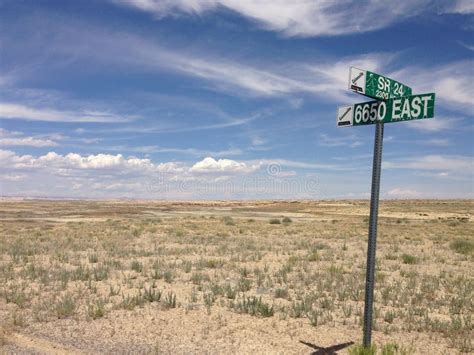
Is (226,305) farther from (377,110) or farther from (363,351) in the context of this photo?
(377,110)

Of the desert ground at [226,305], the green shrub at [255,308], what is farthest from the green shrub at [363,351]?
the green shrub at [255,308]

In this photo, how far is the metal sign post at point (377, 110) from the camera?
5.30 m

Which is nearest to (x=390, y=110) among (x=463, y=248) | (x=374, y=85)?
(x=374, y=85)

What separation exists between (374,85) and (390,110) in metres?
0.38

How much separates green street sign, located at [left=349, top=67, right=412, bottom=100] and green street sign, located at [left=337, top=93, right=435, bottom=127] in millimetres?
151

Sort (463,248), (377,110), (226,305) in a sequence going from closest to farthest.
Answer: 1. (377,110)
2. (226,305)
3. (463,248)

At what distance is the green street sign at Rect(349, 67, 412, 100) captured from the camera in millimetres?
5340

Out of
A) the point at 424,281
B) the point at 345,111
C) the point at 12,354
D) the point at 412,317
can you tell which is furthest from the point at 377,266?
the point at 12,354

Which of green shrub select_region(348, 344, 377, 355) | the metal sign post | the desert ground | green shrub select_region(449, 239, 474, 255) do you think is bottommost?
the desert ground

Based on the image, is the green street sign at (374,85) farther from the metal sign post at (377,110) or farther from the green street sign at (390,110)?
the green street sign at (390,110)

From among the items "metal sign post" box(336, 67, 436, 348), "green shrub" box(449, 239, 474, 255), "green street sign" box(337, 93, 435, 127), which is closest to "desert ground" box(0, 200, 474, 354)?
"metal sign post" box(336, 67, 436, 348)

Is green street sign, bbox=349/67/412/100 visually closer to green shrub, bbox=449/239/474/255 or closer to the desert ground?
the desert ground

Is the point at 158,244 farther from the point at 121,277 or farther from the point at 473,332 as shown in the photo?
the point at 473,332

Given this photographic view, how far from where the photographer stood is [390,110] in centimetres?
550
